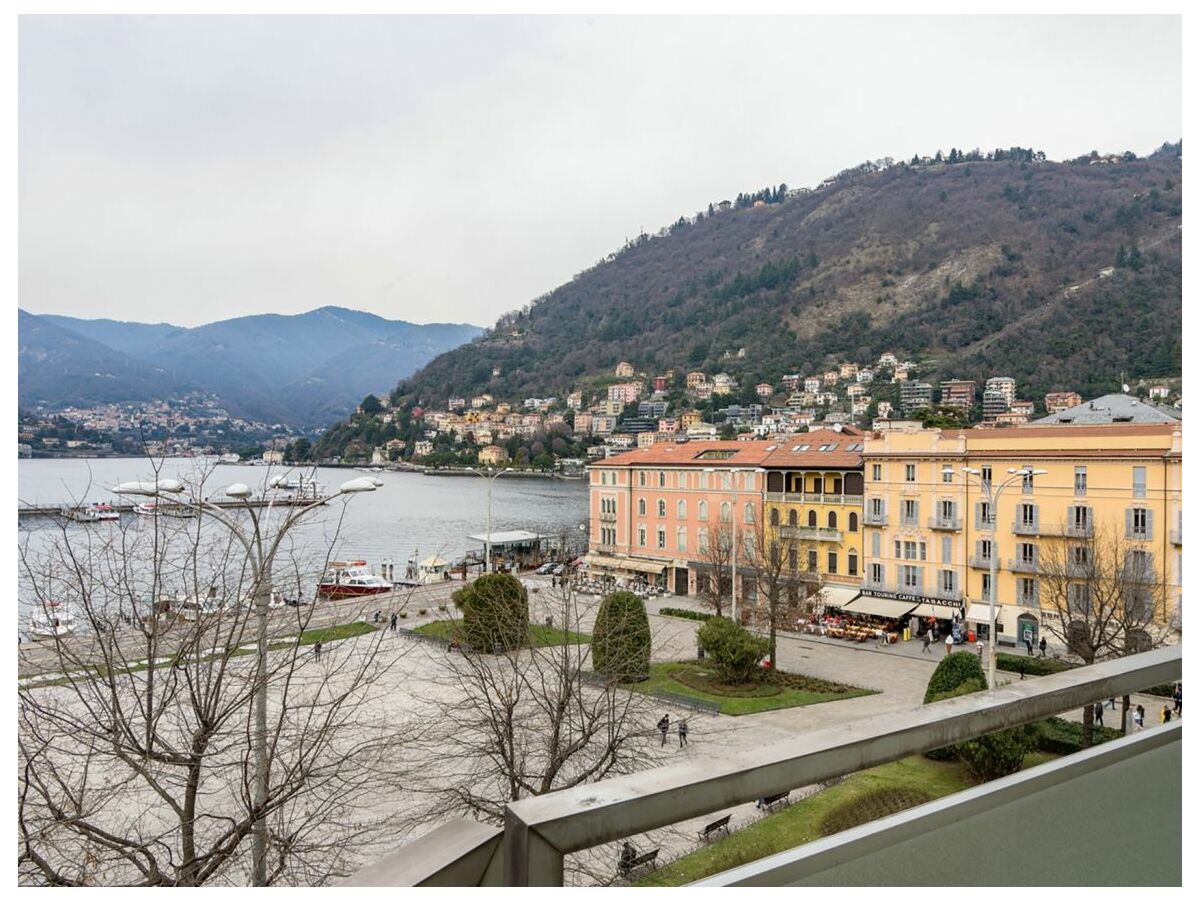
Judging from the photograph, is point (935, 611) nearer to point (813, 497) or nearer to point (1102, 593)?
point (813, 497)

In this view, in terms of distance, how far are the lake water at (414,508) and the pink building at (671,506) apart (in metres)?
7.51

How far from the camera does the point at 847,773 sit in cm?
132

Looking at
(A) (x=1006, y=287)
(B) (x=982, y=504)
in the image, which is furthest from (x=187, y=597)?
(A) (x=1006, y=287)

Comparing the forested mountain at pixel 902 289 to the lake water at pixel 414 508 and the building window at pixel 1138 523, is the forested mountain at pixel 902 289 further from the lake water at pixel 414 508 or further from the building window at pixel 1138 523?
the building window at pixel 1138 523

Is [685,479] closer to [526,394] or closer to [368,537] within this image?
[368,537]

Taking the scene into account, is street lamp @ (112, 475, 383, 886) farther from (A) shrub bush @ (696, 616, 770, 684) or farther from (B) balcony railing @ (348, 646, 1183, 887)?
(A) shrub bush @ (696, 616, 770, 684)

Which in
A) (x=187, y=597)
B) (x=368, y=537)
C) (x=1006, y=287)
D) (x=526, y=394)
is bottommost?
(x=368, y=537)

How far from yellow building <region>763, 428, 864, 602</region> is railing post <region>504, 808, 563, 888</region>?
82.4 feet

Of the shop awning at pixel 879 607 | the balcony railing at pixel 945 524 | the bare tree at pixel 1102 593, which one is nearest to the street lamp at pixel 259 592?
the bare tree at pixel 1102 593

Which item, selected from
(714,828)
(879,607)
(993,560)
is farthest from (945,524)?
(714,828)

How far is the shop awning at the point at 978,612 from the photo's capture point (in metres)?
22.2

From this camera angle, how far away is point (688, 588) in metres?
31.2

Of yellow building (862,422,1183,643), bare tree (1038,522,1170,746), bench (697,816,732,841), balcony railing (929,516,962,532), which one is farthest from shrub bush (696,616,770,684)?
bench (697,816,732,841)

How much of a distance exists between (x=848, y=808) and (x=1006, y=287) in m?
123
